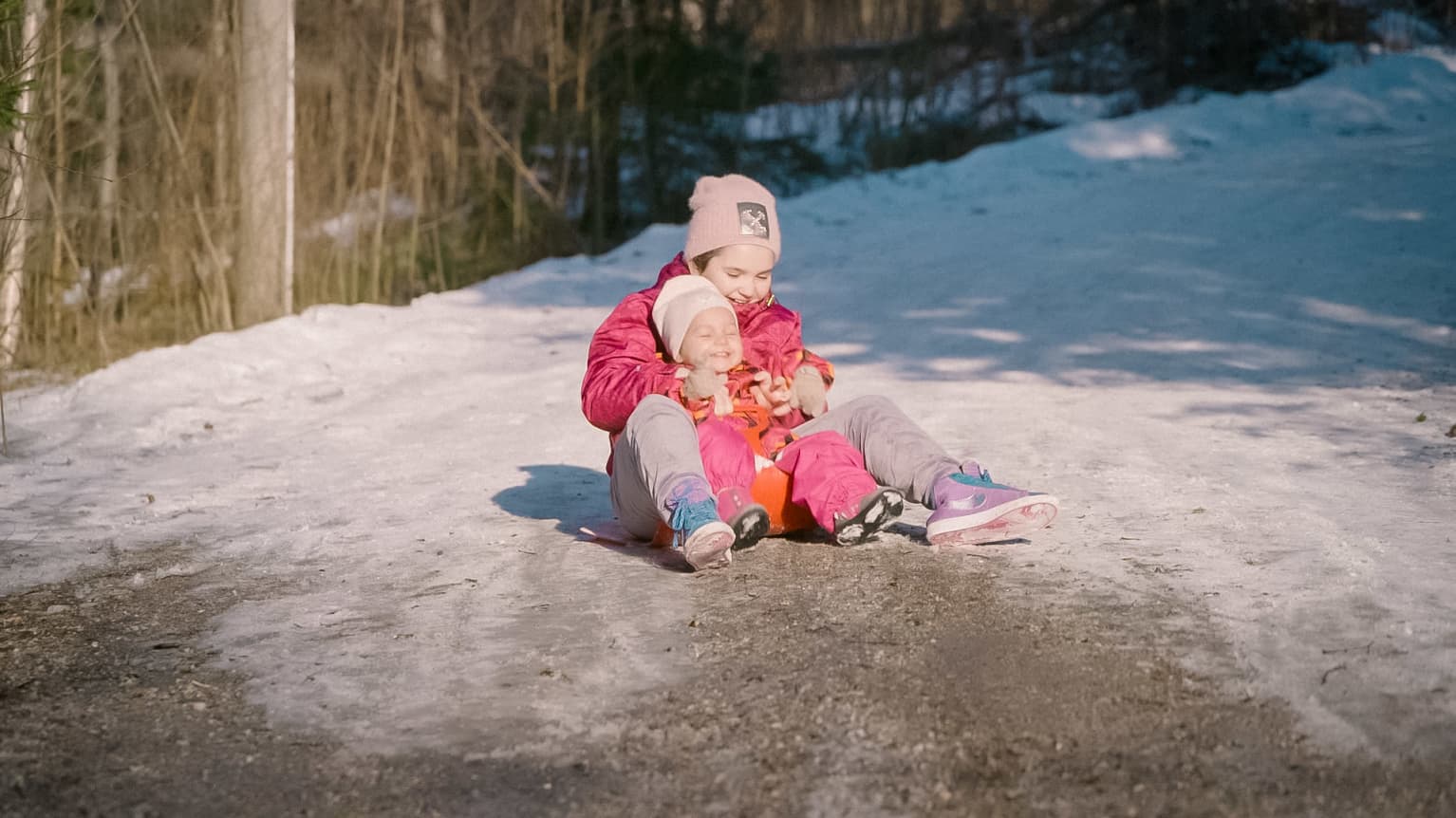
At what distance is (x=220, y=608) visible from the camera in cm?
324

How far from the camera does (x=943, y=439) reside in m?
5.29

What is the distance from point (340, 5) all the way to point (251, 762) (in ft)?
27.0

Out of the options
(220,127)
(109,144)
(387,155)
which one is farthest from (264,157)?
(387,155)

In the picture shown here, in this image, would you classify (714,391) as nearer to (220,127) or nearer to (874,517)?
(874,517)

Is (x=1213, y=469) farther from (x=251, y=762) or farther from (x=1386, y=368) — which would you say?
(x=251, y=762)

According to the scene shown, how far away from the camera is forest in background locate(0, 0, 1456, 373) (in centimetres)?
743

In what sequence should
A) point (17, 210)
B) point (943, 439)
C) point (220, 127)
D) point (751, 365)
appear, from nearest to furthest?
point (751, 365) < point (17, 210) < point (943, 439) < point (220, 127)

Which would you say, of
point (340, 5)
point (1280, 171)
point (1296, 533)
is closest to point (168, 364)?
point (340, 5)

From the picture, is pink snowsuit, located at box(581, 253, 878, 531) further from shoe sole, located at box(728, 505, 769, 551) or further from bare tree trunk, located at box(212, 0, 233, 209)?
bare tree trunk, located at box(212, 0, 233, 209)

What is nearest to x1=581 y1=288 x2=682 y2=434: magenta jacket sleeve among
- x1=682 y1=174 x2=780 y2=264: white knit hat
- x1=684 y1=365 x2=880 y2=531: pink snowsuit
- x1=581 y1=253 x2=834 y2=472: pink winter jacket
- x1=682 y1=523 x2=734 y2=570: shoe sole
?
x1=581 y1=253 x2=834 y2=472: pink winter jacket

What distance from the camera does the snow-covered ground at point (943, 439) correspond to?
2.78 metres

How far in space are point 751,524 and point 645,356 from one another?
2.21 ft

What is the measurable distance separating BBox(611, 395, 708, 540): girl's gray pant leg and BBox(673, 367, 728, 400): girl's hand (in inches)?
2.2

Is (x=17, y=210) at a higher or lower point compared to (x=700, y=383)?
higher
